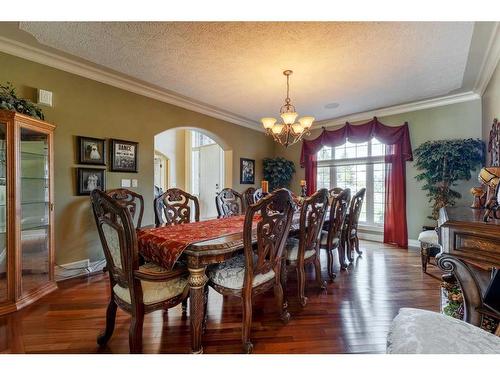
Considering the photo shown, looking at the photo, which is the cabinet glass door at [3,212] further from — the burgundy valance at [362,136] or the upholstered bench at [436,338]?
the burgundy valance at [362,136]

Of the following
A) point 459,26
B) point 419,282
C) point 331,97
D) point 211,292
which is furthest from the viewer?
point 331,97

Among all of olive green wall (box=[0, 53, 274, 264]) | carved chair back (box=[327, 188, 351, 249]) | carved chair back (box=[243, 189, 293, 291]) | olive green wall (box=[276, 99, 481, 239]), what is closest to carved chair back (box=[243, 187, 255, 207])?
carved chair back (box=[327, 188, 351, 249])

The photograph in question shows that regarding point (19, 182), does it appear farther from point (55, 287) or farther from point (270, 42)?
point (270, 42)

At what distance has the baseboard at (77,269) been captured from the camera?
2.61 meters

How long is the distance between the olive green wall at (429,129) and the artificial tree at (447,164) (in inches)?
12.8

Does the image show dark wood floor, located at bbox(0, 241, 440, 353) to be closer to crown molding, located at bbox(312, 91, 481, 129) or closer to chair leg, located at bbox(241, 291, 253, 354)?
chair leg, located at bbox(241, 291, 253, 354)

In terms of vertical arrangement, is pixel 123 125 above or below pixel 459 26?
below

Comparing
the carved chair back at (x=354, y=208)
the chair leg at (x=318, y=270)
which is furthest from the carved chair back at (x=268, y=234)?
the carved chair back at (x=354, y=208)

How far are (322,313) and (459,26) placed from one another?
2789 mm

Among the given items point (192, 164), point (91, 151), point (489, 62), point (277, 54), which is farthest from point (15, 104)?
point (489, 62)

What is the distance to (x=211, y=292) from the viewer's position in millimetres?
2367

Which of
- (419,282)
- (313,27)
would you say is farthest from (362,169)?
(313,27)
